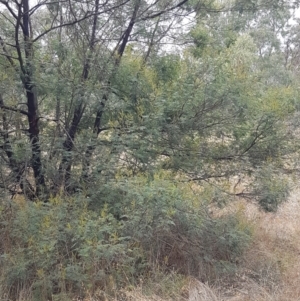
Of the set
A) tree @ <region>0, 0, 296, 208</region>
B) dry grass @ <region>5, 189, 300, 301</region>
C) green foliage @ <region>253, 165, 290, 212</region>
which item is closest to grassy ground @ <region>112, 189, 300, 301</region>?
dry grass @ <region>5, 189, 300, 301</region>

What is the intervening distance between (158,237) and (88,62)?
187 centimetres

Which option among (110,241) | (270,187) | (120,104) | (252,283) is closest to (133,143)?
(120,104)

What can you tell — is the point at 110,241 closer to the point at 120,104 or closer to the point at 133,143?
the point at 133,143

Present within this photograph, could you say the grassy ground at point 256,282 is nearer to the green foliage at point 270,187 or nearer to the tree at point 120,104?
the green foliage at point 270,187

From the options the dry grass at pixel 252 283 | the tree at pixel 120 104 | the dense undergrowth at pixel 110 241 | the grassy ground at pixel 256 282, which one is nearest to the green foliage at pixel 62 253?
the dense undergrowth at pixel 110 241

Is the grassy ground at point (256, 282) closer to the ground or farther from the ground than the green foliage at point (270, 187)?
closer to the ground

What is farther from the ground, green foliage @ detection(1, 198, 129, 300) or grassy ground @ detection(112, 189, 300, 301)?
green foliage @ detection(1, 198, 129, 300)

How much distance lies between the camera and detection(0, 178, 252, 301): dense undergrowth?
10.9ft

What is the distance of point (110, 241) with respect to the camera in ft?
11.0

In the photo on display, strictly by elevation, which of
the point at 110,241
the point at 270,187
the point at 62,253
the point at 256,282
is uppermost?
the point at 270,187

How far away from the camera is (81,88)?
3941 millimetres

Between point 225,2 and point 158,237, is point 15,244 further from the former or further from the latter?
point 225,2

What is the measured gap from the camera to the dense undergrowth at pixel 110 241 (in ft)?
10.9

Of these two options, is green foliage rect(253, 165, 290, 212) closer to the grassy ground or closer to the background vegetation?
the background vegetation
